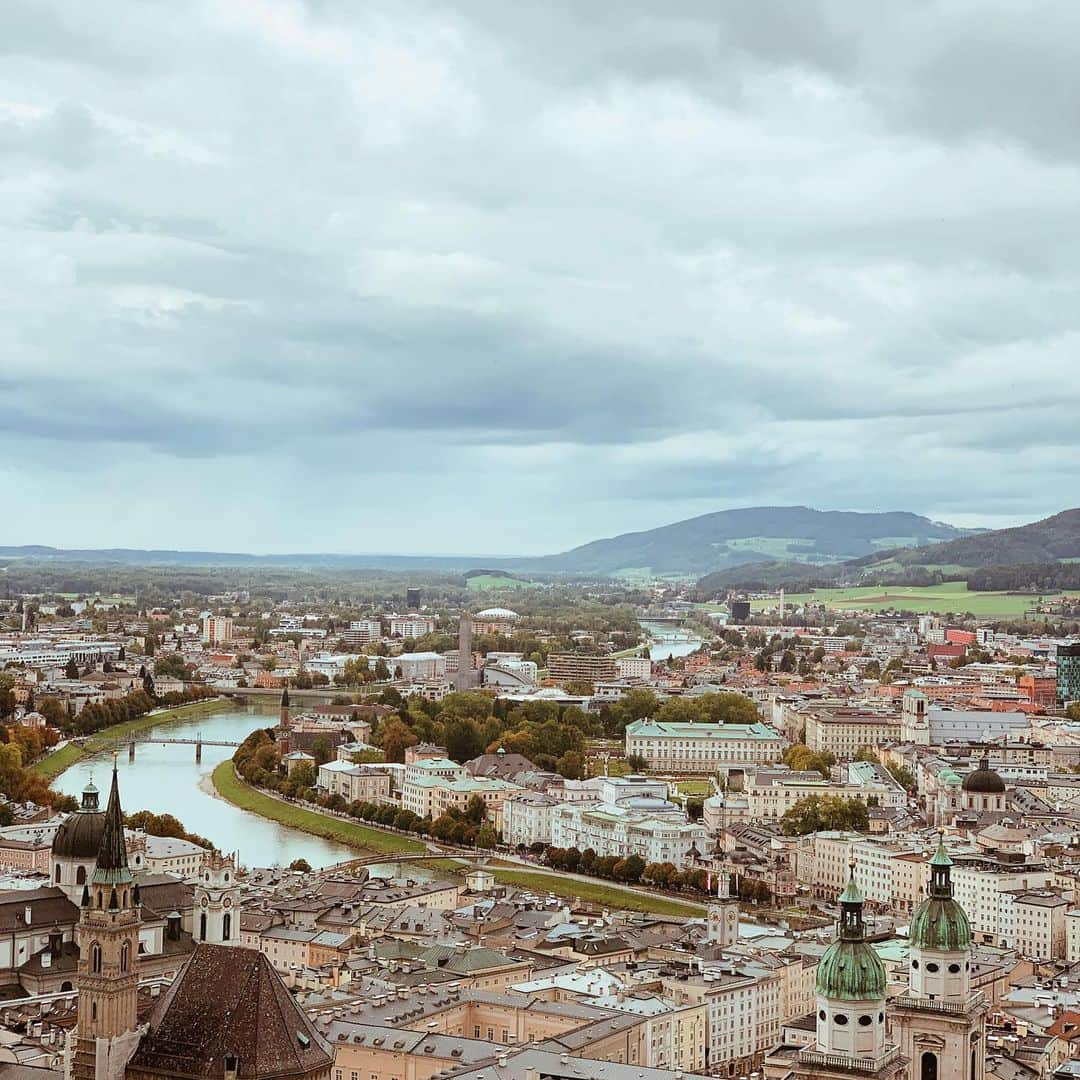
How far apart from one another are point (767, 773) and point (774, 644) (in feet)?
328

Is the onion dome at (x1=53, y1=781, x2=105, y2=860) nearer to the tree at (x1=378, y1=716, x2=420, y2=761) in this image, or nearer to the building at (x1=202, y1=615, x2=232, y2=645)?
the tree at (x1=378, y1=716, x2=420, y2=761)

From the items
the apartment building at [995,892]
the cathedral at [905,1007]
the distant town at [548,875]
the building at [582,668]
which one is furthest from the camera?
the building at [582,668]

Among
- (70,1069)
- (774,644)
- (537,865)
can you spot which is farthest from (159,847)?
(774,644)

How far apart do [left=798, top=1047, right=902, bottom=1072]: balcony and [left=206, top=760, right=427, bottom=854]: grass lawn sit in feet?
139

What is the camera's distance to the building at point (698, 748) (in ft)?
307

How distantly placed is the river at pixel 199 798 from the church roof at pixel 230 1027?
34.1 m

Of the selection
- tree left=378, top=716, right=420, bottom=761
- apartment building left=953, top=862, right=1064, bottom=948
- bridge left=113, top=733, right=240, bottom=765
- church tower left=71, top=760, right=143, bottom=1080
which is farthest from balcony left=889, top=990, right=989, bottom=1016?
bridge left=113, top=733, right=240, bottom=765

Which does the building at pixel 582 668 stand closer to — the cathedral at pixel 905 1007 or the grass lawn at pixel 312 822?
the grass lawn at pixel 312 822

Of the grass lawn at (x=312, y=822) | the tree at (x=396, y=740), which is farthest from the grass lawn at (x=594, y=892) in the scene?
the tree at (x=396, y=740)

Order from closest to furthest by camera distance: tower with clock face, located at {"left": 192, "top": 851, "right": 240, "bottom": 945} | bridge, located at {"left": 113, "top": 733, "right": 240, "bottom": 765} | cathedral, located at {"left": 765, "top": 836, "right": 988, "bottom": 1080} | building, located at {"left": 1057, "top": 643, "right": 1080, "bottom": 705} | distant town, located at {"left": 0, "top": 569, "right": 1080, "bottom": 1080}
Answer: cathedral, located at {"left": 765, "top": 836, "right": 988, "bottom": 1080} → distant town, located at {"left": 0, "top": 569, "right": 1080, "bottom": 1080} → tower with clock face, located at {"left": 192, "top": 851, "right": 240, "bottom": 945} → bridge, located at {"left": 113, "top": 733, "right": 240, "bottom": 765} → building, located at {"left": 1057, "top": 643, "right": 1080, "bottom": 705}

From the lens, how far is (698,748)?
94.3 meters

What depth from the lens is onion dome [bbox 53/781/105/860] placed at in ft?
123

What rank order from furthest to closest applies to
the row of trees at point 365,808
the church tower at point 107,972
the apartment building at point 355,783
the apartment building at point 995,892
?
the apartment building at point 355,783, the row of trees at point 365,808, the apartment building at point 995,892, the church tower at point 107,972

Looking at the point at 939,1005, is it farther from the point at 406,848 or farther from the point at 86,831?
the point at 406,848
